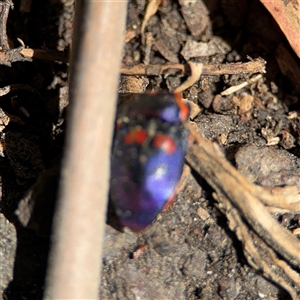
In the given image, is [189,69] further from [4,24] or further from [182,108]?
[4,24]

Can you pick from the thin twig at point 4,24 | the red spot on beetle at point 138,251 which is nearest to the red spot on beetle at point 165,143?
the red spot on beetle at point 138,251

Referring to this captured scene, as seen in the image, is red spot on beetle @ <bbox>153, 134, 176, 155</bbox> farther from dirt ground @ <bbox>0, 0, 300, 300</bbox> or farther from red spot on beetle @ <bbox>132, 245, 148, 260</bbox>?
red spot on beetle @ <bbox>132, 245, 148, 260</bbox>

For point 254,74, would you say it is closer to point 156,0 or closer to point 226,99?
point 226,99

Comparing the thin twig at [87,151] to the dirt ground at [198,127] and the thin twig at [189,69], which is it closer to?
the dirt ground at [198,127]

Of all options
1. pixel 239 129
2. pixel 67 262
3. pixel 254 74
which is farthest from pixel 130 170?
pixel 254 74

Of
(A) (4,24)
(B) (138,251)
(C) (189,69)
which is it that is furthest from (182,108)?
(A) (4,24)
